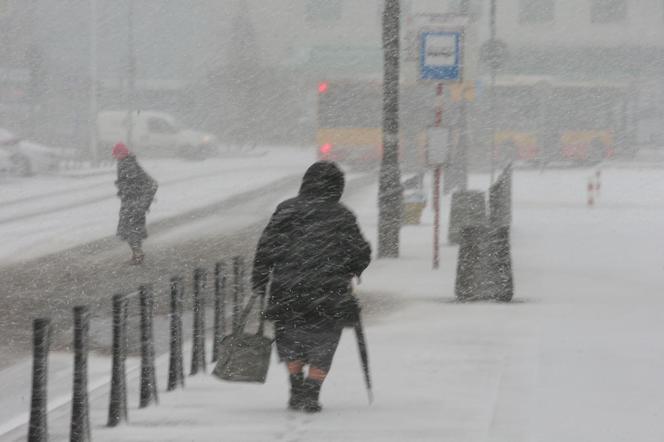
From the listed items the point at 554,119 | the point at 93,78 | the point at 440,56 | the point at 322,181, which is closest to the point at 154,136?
the point at 93,78

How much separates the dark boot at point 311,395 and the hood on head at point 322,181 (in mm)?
1025

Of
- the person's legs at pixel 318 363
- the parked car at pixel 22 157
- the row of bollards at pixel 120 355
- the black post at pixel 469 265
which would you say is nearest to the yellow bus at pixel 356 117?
the parked car at pixel 22 157

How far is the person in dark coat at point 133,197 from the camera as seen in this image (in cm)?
1823

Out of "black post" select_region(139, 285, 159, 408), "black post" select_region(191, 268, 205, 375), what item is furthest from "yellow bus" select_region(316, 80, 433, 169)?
"black post" select_region(139, 285, 159, 408)

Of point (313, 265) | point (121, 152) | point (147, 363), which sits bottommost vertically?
point (147, 363)

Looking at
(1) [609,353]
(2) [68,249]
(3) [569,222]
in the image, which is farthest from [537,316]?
(3) [569,222]

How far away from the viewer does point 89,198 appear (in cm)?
3269

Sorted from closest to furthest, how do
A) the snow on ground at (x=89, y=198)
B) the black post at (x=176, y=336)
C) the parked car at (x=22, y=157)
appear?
the black post at (x=176, y=336)
the snow on ground at (x=89, y=198)
the parked car at (x=22, y=157)

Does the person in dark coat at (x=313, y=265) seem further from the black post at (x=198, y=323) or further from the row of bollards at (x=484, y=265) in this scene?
the row of bollards at (x=484, y=265)

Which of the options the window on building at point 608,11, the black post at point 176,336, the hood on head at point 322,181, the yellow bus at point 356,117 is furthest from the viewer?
the window on building at point 608,11

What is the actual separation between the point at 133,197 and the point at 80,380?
12017 millimetres

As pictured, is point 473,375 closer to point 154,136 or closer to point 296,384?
point 296,384

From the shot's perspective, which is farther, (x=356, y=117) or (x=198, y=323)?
(x=356, y=117)

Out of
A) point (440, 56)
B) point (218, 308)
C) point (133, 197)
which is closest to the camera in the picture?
point (218, 308)
